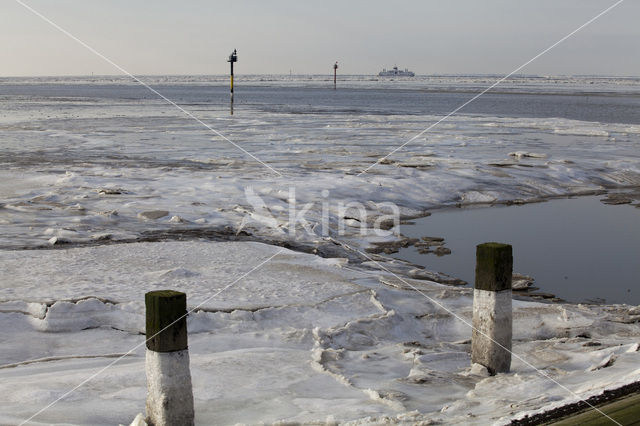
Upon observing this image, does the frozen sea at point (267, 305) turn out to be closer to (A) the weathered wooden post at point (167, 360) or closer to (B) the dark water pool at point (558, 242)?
(A) the weathered wooden post at point (167, 360)

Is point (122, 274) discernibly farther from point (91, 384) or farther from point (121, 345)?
point (91, 384)

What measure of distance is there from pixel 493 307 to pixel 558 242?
7.04 m

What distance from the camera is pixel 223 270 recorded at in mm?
8367

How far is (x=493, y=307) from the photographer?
18.1 feet

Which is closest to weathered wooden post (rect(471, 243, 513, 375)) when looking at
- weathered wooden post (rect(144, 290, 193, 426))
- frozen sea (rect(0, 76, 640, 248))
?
weathered wooden post (rect(144, 290, 193, 426))

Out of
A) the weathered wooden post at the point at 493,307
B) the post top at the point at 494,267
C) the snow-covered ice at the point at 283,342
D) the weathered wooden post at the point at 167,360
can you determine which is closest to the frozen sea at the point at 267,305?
the snow-covered ice at the point at 283,342

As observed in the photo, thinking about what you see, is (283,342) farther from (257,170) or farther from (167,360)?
(257,170)

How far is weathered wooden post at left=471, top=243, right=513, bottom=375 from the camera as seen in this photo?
215 inches

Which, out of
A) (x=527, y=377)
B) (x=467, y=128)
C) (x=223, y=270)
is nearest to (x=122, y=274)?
(x=223, y=270)

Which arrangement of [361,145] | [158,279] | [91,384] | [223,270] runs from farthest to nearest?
[361,145]
[223,270]
[158,279]
[91,384]

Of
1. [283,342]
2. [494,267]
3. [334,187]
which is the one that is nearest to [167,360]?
[283,342]

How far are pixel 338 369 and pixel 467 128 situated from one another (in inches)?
1119

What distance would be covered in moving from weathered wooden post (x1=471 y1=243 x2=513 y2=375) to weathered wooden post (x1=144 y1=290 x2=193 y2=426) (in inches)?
94.5

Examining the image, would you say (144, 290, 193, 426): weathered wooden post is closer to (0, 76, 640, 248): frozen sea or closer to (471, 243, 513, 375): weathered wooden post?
(471, 243, 513, 375): weathered wooden post
